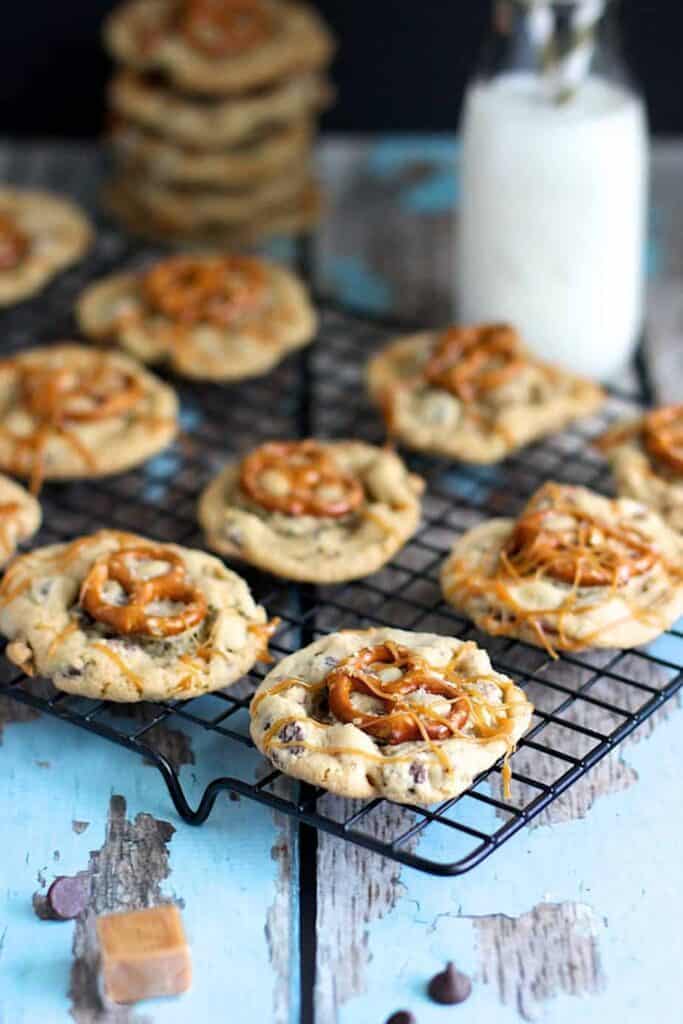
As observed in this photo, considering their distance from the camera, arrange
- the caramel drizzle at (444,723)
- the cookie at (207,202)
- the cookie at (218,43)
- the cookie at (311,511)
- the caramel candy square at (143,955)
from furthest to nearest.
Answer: the cookie at (207,202)
the cookie at (218,43)
the cookie at (311,511)
the caramel drizzle at (444,723)
the caramel candy square at (143,955)

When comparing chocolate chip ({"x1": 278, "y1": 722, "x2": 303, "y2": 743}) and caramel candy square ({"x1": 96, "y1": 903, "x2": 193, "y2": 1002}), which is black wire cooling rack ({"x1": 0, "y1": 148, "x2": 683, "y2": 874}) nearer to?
chocolate chip ({"x1": 278, "y1": 722, "x2": 303, "y2": 743})

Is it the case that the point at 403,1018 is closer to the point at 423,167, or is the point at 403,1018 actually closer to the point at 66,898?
the point at 66,898

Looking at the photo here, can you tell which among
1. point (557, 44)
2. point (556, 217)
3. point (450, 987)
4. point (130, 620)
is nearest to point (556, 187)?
point (556, 217)

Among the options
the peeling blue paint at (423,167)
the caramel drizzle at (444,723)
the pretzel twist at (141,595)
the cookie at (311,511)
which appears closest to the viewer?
the caramel drizzle at (444,723)

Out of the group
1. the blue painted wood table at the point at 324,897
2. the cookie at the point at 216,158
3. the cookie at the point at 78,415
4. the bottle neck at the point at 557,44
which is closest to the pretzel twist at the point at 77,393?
the cookie at the point at 78,415

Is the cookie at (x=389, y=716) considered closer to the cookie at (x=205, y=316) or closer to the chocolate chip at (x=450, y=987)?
the chocolate chip at (x=450, y=987)

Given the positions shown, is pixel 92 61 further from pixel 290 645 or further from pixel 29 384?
pixel 290 645
